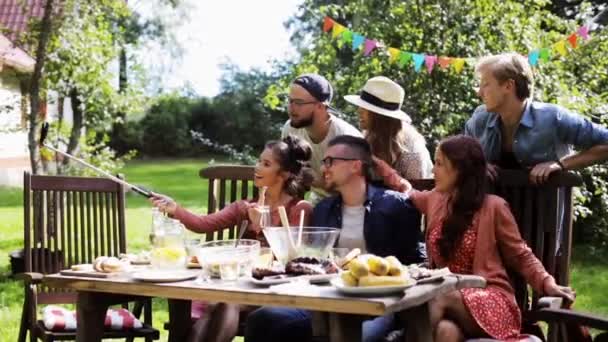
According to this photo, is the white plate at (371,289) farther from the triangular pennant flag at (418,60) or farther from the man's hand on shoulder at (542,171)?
the triangular pennant flag at (418,60)

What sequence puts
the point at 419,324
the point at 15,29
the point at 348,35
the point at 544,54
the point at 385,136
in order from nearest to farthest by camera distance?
the point at 419,324 < the point at 385,136 < the point at 544,54 < the point at 348,35 < the point at 15,29

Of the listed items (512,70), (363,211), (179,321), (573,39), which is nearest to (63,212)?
(179,321)

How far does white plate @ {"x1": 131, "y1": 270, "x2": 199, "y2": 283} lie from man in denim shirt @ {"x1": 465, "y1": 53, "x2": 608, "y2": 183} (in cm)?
143

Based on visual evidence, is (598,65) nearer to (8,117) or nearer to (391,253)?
(391,253)

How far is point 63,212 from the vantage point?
174 inches

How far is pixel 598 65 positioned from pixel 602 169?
0.88m

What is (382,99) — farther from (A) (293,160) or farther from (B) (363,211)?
(B) (363,211)

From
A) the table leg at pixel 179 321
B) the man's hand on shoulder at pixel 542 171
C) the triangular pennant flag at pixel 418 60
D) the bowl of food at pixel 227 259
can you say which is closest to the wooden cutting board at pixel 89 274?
the bowl of food at pixel 227 259

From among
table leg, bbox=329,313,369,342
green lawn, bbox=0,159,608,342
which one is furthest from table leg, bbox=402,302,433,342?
green lawn, bbox=0,159,608,342

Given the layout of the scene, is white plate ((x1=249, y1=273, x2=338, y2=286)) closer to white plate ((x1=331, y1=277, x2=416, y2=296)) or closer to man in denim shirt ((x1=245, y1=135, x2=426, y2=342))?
white plate ((x1=331, y1=277, x2=416, y2=296))

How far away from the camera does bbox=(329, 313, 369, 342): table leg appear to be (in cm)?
283

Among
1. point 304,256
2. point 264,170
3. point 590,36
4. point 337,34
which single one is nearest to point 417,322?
point 304,256

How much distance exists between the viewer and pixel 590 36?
7320 mm

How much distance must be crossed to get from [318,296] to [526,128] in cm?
150
